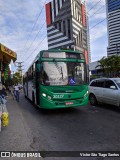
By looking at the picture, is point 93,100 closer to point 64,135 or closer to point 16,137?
point 64,135

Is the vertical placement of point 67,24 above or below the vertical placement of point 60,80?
above

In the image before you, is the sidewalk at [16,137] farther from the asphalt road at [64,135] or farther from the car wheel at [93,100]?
the car wheel at [93,100]

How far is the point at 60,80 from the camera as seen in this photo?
965cm

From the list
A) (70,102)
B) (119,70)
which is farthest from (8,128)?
(119,70)

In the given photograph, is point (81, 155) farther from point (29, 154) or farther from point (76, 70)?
point (76, 70)

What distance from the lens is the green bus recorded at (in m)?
9.54

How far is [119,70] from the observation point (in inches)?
1854

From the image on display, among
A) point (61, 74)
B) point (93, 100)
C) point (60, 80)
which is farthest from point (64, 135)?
point (93, 100)

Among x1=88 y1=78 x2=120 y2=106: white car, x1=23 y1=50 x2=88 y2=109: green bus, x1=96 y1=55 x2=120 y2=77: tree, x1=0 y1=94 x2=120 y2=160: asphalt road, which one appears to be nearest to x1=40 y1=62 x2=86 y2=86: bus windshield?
x1=23 y1=50 x2=88 y2=109: green bus

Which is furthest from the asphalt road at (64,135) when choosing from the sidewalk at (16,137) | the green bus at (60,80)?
the green bus at (60,80)

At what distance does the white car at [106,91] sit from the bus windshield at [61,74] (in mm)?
1853

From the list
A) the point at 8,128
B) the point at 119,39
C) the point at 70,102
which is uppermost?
the point at 119,39

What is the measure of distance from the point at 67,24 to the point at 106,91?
107 meters

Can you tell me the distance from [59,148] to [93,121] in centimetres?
322
